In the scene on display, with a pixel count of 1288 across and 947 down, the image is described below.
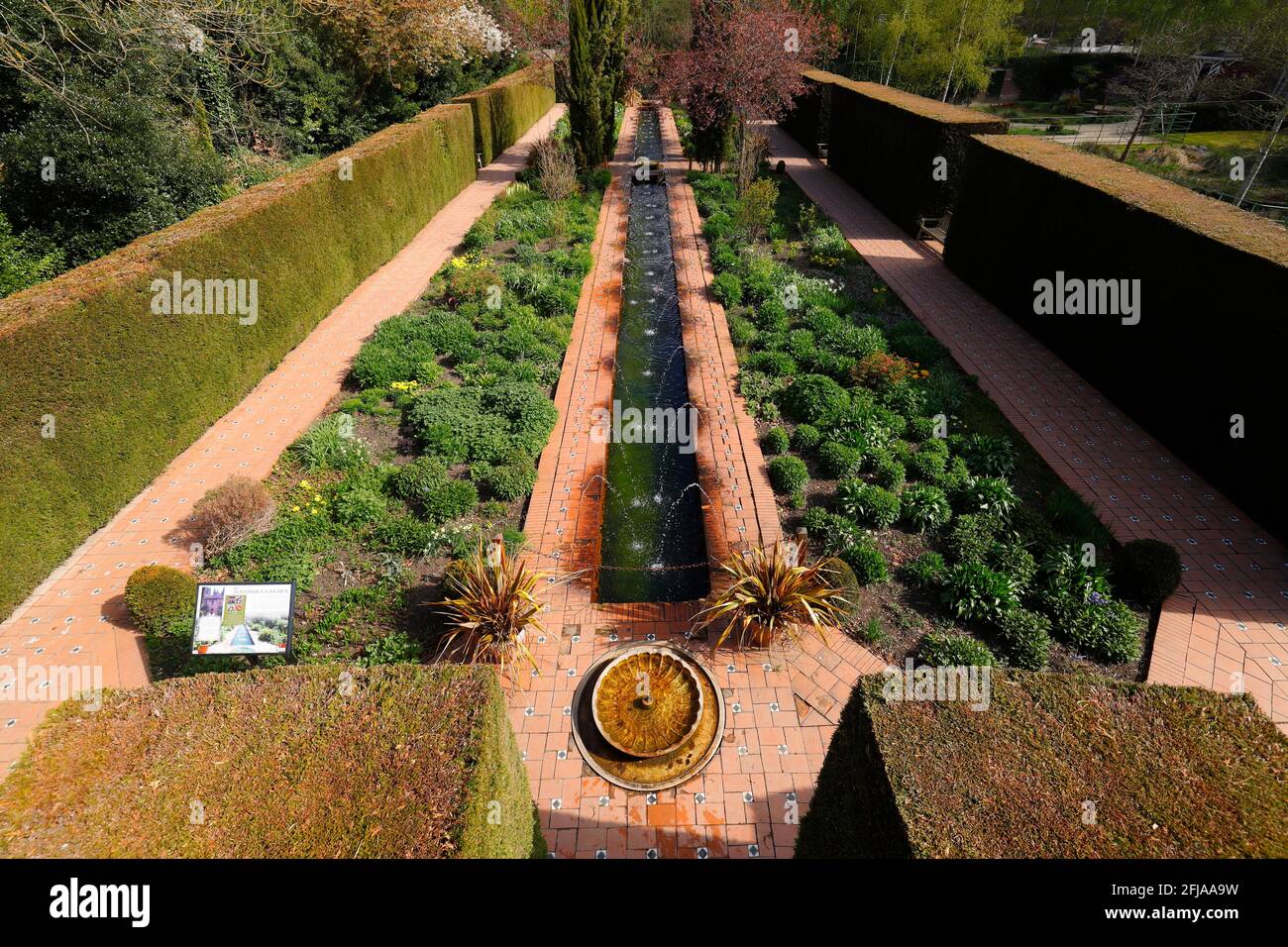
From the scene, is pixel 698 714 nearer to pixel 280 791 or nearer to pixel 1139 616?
pixel 280 791

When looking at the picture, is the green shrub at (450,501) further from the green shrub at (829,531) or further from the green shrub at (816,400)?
the green shrub at (816,400)

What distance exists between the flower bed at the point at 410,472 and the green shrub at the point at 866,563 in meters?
4.25

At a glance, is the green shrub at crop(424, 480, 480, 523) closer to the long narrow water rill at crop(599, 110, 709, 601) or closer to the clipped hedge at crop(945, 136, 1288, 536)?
the long narrow water rill at crop(599, 110, 709, 601)

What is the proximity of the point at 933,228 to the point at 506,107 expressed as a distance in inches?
798

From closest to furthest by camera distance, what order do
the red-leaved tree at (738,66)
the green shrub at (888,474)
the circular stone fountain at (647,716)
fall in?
the circular stone fountain at (647,716), the green shrub at (888,474), the red-leaved tree at (738,66)

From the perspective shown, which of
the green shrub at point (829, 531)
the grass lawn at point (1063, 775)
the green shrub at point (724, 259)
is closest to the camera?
the grass lawn at point (1063, 775)

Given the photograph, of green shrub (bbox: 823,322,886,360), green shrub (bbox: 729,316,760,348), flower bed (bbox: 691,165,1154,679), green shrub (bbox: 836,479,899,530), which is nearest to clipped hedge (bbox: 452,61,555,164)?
green shrub (bbox: 729,316,760,348)

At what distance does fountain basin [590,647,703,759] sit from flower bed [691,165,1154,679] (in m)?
2.14

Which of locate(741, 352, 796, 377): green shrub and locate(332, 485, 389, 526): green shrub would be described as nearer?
locate(332, 485, 389, 526): green shrub

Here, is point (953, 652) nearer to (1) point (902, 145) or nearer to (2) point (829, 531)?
(2) point (829, 531)

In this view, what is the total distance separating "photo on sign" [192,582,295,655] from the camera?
19.0 feet

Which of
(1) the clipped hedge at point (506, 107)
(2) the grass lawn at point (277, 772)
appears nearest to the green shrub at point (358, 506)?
(2) the grass lawn at point (277, 772)

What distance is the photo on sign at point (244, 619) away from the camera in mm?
5781

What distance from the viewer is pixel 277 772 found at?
3.34 meters
